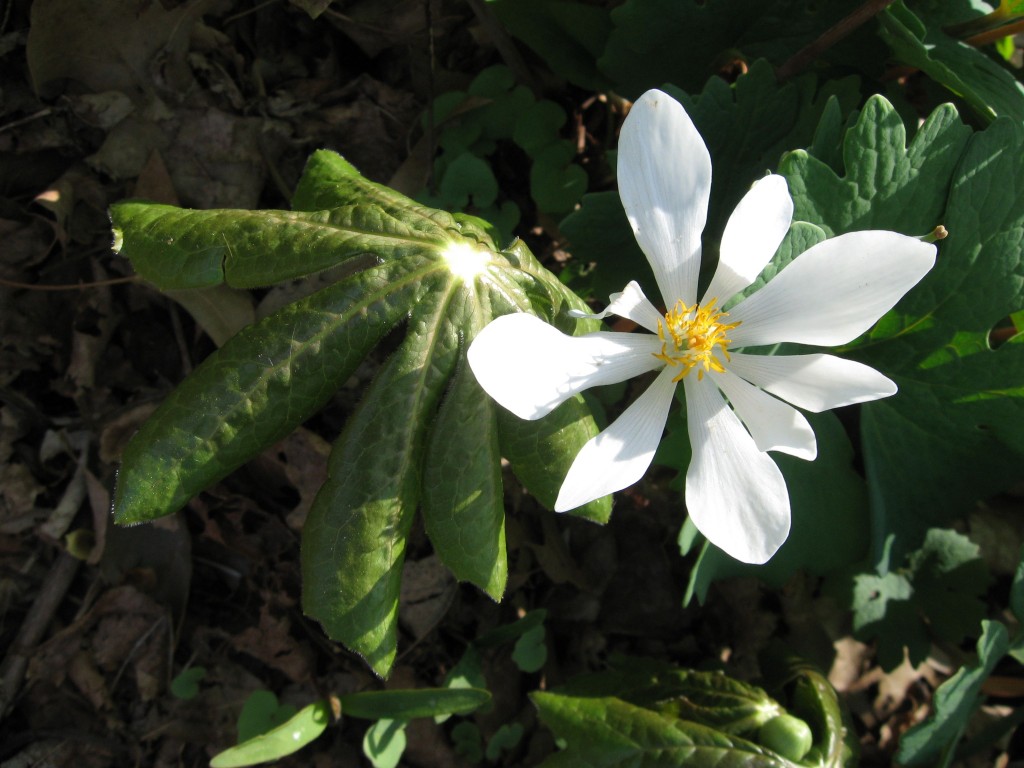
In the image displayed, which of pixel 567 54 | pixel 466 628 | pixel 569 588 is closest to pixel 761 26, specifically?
pixel 567 54

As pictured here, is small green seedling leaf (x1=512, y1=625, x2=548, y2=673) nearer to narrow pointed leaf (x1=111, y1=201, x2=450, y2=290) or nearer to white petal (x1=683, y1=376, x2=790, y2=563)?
white petal (x1=683, y1=376, x2=790, y2=563)

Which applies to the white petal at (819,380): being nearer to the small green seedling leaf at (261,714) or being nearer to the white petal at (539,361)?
the white petal at (539,361)

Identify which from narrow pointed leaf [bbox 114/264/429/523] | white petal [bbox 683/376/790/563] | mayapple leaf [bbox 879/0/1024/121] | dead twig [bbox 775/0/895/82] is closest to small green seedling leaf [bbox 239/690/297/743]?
narrow pointed leaf [bbox 114/264/429/523]

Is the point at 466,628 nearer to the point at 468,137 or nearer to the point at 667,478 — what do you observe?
the point at 667,478

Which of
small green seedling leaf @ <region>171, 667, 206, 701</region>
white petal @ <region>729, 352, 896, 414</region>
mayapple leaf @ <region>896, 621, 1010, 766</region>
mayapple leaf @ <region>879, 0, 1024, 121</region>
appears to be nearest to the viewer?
white petal @ <region>729, 352, 896, 414</region>

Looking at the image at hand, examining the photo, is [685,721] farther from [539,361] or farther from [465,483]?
[539,361]

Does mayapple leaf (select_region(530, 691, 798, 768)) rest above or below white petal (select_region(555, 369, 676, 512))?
below

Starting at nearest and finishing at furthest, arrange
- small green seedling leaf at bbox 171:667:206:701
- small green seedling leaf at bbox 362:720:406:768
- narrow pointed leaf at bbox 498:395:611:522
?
narrow pointed leaf at bbox 498:395:611:522
small green seedling leaf at bbox 362:720:406:768
small green seedling leaf at bbox 171:667:206:701

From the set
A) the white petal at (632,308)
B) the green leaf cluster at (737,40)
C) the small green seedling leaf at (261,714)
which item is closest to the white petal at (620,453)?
the white petal at (632,308)
